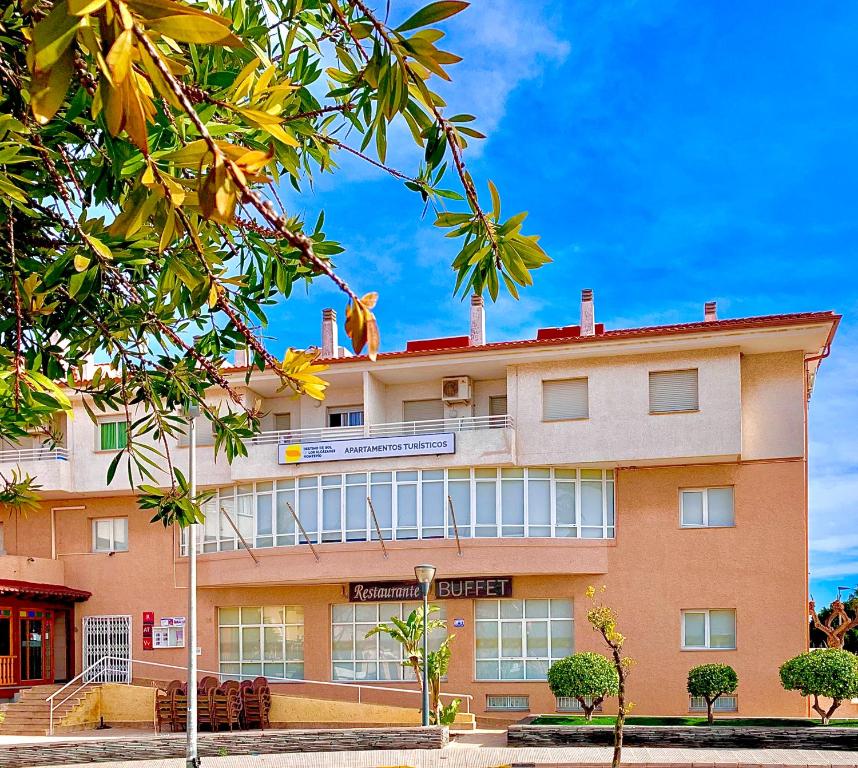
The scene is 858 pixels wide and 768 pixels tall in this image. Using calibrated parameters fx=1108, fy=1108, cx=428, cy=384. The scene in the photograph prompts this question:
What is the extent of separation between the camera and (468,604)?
28875 mm

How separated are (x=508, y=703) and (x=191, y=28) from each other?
27884 mm

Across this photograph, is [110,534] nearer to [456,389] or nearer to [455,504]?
[455,504]

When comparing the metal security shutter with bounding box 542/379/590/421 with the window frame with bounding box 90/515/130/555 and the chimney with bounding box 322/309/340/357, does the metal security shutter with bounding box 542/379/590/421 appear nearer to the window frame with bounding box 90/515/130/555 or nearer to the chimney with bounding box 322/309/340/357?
the chimney with bounding box 322/309/340/357

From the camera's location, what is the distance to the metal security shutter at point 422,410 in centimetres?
3097

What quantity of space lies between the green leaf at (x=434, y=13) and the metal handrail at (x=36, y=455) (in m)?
31.0

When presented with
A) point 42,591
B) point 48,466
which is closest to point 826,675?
point 42,591

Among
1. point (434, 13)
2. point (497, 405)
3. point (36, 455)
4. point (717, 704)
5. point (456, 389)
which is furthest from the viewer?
point (36, 455)

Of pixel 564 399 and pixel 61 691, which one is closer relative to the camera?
pixel 564 399

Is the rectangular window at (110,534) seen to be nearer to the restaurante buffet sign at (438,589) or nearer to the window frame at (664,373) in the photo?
the restaurante buffet sign at (438,589)

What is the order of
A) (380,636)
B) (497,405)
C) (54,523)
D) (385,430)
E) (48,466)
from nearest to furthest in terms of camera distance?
(380,636), (385,430), (497,405), (48,466), (54,523)

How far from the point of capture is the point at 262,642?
3069cm

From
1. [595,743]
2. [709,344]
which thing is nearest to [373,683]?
[595,743]

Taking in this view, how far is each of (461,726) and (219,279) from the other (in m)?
23.2

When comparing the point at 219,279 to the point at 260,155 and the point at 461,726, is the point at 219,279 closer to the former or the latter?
the point at 260,155
